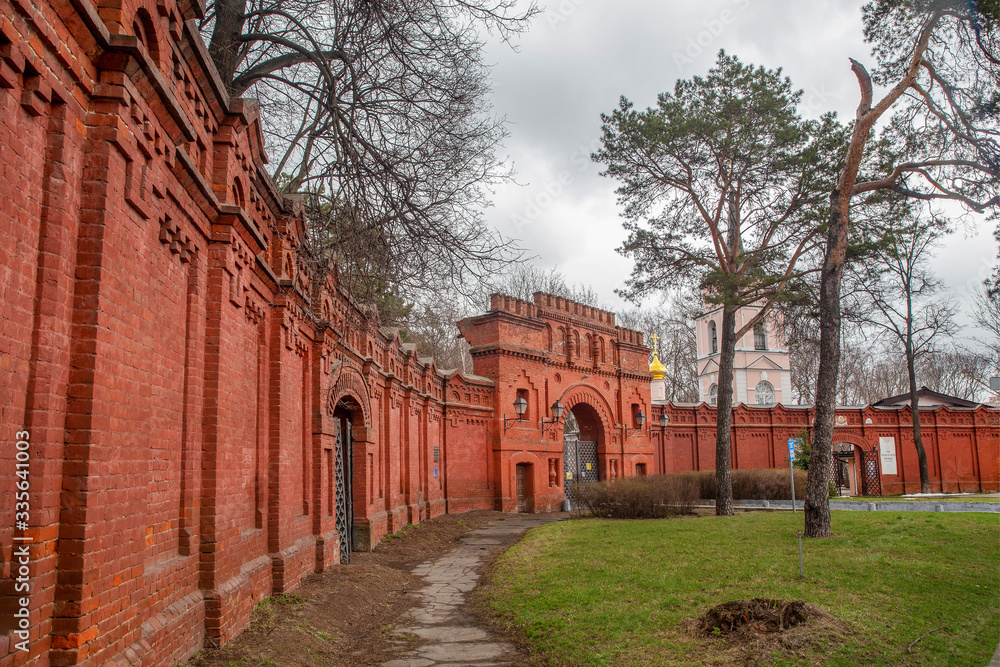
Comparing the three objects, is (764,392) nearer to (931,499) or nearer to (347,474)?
(931,499)

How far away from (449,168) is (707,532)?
9270mm

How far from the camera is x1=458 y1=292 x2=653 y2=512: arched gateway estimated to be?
25.4m

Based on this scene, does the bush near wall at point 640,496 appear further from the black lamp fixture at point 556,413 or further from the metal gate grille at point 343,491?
the metal gate grille at point 343,491

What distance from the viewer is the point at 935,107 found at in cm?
1325

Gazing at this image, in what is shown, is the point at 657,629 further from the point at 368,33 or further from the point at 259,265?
the point at 368,33

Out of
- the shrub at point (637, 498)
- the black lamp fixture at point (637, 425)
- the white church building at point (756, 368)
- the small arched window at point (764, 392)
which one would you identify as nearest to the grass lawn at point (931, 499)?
the shrub at point (637, 498)

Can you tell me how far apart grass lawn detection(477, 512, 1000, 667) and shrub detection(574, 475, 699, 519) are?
5695 mm

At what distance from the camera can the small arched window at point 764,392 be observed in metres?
47.1

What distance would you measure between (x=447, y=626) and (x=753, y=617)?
3712 mm

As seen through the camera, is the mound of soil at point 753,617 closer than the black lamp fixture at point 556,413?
Yes

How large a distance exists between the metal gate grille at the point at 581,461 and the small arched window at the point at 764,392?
2164 centimetres

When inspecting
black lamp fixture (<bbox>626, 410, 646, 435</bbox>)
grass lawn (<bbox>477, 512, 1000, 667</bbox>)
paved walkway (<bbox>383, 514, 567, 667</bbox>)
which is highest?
black lamp fixture (<bbox>626, 410, 646, 435</bbox>)

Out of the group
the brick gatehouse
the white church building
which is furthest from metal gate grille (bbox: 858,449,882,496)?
the brick gatehouse

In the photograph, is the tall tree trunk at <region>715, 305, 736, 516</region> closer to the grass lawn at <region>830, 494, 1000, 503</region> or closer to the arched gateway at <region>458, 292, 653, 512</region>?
the grass lawn at <region>830, 494, 1000, 503</region>
